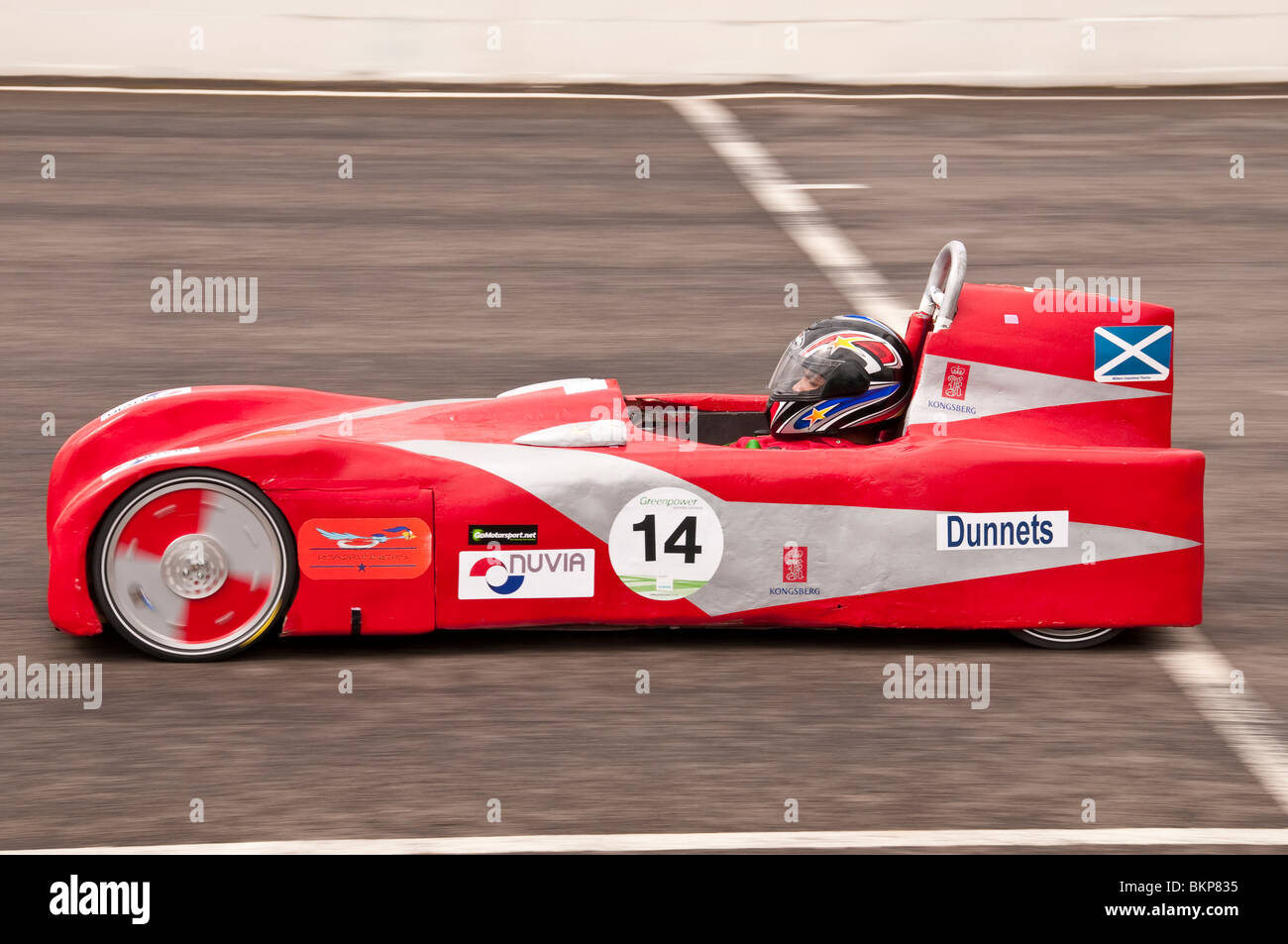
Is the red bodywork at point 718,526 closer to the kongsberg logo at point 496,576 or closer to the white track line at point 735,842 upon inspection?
the kongsberg logo at point 496,576

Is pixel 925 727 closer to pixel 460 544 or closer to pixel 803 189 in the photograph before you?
pixel 460 544

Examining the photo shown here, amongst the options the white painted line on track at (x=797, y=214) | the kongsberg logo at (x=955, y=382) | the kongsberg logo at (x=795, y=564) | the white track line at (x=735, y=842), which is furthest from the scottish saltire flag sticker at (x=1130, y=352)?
the white painted line on track at (x=797, y=214)

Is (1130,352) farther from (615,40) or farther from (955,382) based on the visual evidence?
(615,40)

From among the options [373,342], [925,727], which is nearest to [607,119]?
[373,342]

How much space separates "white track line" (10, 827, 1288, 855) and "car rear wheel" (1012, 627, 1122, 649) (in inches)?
57.1

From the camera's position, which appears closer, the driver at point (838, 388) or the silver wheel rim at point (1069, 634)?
the silver wheel rim at point (1069, 634)

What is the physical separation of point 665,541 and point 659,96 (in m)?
11.5

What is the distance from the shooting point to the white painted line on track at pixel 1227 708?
6.02 metres

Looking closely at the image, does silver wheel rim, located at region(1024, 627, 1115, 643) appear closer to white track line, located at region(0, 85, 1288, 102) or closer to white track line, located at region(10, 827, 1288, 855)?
white track line, located at region(10, 827, 1288, 855)

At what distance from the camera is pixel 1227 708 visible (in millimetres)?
6484

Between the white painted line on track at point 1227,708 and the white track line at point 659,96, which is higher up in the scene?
the white track line at point 659,96

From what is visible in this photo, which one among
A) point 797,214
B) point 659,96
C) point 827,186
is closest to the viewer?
point 797,214

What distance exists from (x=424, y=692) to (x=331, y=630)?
465 mm

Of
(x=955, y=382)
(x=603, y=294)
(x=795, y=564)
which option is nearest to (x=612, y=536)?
(x=795, y=564)
